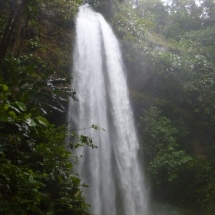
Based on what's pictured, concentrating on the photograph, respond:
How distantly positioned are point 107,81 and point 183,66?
4.08m

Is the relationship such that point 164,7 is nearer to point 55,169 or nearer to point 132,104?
point 132,104

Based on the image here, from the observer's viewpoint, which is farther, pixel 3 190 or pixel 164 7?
pixel 164 7

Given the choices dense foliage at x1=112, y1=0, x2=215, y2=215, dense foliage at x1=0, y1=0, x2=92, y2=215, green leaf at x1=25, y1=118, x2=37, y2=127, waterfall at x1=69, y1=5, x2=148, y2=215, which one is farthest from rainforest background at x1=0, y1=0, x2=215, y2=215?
green leaf at x1=25, y1=118, x2=37, y2=127

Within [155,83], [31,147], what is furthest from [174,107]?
[31,147]

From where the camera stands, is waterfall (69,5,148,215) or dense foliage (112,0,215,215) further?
dense foliage (112,0,215,215)

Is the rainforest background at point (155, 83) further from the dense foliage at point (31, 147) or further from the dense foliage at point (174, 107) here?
the dense foliage at point (31, 147)

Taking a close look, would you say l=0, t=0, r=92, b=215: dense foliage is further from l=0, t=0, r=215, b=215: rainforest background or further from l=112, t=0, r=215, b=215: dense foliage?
l=112, t=0, r=215, b=215: dense foliage

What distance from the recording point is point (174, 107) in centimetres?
1273

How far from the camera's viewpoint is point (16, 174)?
333 centimetres

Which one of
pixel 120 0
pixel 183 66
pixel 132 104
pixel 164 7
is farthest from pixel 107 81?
pixel 164 7

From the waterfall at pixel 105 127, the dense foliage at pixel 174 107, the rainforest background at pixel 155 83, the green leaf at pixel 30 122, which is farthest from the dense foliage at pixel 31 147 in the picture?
the dense foliage at pixel 174 107

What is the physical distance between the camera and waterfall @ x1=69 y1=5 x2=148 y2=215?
30.9ft

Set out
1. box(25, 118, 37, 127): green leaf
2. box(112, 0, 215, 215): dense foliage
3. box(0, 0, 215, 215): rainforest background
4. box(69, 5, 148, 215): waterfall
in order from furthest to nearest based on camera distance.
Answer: box(112, 0, 215, 215): dense foliage < box(0, 0, 215, 215): rainforest background < box(69, 5, 148, 215): waterfall < box(25, 118, 37, 127): green leaf

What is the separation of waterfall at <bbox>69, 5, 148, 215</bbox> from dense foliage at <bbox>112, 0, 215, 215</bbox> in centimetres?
68
